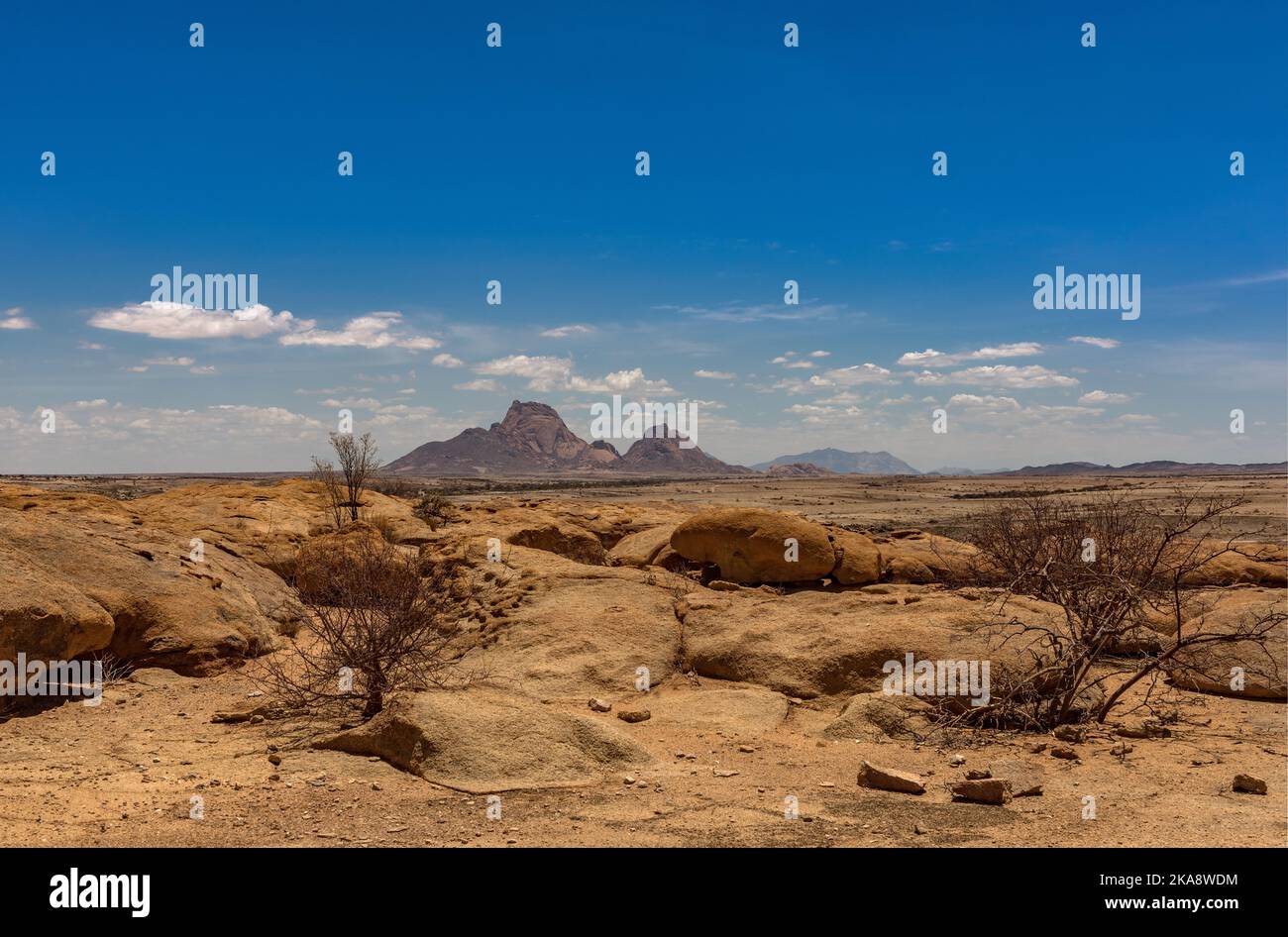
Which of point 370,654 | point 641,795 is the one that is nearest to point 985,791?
point 641,795

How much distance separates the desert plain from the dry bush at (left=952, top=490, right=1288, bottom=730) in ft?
1.17

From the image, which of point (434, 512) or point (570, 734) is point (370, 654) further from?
point (434, 512)

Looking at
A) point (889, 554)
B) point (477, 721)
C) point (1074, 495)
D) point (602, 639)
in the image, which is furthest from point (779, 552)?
point (1074, 495)

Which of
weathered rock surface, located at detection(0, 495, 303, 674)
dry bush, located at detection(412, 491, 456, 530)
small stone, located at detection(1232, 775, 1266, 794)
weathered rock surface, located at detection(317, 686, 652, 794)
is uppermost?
dry bush, located at detection(412, 491, 456, 530)

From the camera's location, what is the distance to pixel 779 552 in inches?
564

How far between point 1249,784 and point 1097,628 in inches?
114

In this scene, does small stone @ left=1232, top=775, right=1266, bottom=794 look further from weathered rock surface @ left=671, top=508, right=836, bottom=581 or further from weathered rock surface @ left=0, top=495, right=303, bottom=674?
weathered rock surface @ left=0, top=495, right=303, bottom=674

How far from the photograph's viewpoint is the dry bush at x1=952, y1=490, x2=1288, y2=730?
9.36 metres

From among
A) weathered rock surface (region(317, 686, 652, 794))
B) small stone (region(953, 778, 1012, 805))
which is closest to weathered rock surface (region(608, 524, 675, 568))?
weathered rock surface (region(317, 686, 652, 794))

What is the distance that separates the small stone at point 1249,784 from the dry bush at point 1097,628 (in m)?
2.07

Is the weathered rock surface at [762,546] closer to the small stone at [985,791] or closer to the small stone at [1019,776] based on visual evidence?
the small stone at [1019,776]

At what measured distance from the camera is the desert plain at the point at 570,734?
6109 millimetres

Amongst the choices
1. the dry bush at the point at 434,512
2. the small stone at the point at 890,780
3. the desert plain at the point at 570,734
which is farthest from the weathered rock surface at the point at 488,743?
the dry bush at the point at 434,512
